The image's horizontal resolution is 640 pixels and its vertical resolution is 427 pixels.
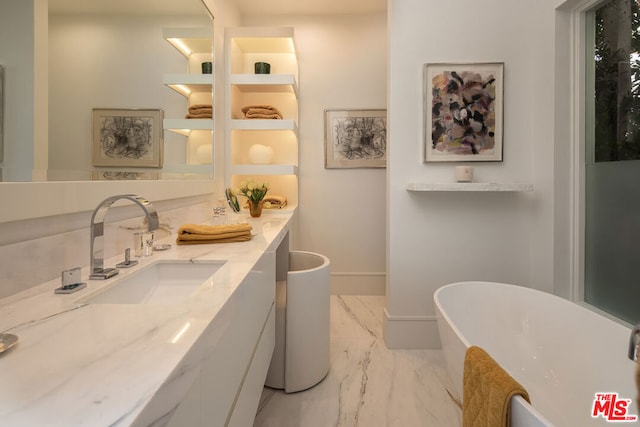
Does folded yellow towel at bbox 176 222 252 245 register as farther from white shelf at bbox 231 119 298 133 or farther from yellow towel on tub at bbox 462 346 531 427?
white shelf at bbox 231 119 298 133

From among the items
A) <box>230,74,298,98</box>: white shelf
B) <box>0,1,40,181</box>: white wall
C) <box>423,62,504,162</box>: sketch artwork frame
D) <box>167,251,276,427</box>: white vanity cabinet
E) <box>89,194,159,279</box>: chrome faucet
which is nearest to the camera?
<box>167,251,276,427</box>: white vanity cabinet

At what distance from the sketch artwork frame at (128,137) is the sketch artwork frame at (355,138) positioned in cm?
217

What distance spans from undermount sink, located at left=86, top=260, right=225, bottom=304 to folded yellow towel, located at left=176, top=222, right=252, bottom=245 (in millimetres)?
326

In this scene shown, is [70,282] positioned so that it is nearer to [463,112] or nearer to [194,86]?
[194,86]

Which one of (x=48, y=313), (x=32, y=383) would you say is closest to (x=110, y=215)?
(x=48, y=313)

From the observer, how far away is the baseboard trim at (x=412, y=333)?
255cm

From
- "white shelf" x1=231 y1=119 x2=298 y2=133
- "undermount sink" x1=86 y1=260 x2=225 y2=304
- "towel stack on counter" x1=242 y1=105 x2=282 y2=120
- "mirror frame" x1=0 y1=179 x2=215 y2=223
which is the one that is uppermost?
"towel stack on counter" x1=242 y1=105 x2=282 y2=120

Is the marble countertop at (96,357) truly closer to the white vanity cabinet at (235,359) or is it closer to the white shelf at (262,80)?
the white vanity cabinet at (235,359)

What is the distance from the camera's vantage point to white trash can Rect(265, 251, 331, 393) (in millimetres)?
1951

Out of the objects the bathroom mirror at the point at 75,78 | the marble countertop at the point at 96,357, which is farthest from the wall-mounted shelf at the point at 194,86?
Result: the marble countertop at the point at 96,357

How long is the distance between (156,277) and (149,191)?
48cm

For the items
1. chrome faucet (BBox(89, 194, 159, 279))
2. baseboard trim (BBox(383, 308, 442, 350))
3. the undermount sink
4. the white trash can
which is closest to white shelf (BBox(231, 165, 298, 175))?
the white trash can

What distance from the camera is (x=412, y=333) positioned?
2559 millimetres

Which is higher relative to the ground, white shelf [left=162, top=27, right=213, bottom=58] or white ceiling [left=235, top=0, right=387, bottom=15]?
white ceiling [left=235, top=0, right=387, bottom=15]
